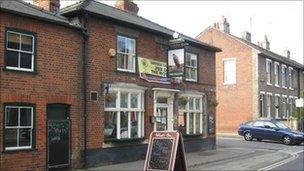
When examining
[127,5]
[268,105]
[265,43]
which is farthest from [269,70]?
[127,5]

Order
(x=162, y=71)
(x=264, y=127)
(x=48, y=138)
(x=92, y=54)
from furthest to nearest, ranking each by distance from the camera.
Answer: (x=264, y=127)
(x=162, y=71)
(x=92, y=54)
(x=48, y=138)

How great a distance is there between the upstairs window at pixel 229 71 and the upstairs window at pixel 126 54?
22041mm

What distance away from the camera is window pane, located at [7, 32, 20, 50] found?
51.6 ft

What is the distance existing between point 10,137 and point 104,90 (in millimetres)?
4850

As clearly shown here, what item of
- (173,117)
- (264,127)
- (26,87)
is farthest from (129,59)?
(264,127)

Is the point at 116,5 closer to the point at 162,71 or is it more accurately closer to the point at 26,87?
the point at 162,71

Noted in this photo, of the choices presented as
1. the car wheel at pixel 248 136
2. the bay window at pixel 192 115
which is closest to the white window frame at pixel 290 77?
the car wheel at pixel 248 136

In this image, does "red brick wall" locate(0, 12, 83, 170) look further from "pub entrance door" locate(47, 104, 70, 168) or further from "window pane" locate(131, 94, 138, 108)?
"window pane" locate(131, 94, 138, 108)

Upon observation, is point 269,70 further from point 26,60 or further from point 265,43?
point 26,60

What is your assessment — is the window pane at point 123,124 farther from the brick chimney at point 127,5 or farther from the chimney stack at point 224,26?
the chimney stack at point 224,26

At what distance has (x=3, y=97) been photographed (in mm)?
15273

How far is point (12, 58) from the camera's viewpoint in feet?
51.9

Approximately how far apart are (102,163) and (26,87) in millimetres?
4692

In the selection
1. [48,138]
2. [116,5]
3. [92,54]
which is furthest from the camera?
[116,5]
